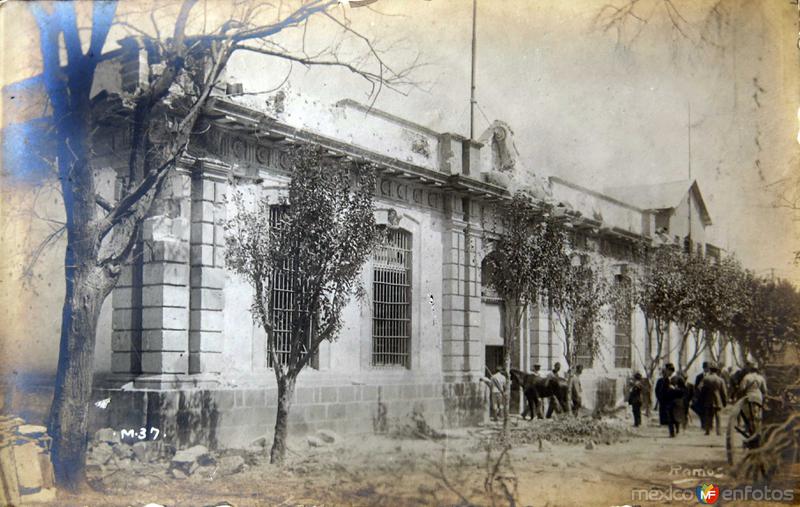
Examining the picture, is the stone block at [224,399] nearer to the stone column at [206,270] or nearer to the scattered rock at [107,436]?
the stone column at [206,270]

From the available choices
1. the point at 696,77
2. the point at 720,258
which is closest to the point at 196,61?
the point at 696,77

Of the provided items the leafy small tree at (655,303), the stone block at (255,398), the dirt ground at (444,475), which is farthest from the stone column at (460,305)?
the stone block at (255,398)

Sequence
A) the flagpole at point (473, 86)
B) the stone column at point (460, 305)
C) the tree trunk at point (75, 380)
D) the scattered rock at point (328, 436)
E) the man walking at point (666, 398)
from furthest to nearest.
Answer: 1. the man walking at point (666, 398)
2. the stone column at point (460, 305)
3. the flagpole at point (473, 86)
4. the scattered rock at point (328, 436)
5. the tree trunk at point (75, 380)

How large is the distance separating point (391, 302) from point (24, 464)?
4.18m

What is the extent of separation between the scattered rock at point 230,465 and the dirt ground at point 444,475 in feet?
0.18

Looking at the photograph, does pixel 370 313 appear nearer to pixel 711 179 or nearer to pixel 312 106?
pixel 312 106

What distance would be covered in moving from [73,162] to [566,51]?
5581 millimetres

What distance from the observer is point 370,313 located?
8.67 metres

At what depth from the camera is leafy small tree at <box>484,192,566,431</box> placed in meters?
9.70

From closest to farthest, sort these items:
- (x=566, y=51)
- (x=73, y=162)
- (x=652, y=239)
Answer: (x=73, y=162)
(x=566, y=51)
(x=652, y=239)

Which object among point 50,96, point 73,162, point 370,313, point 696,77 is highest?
point 696,77

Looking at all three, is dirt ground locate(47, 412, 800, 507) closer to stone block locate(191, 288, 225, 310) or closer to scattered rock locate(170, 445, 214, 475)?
scattered rock locate(170, 445, 214, 475)

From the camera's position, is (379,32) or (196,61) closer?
(196,61)

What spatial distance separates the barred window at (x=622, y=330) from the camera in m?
10.2
